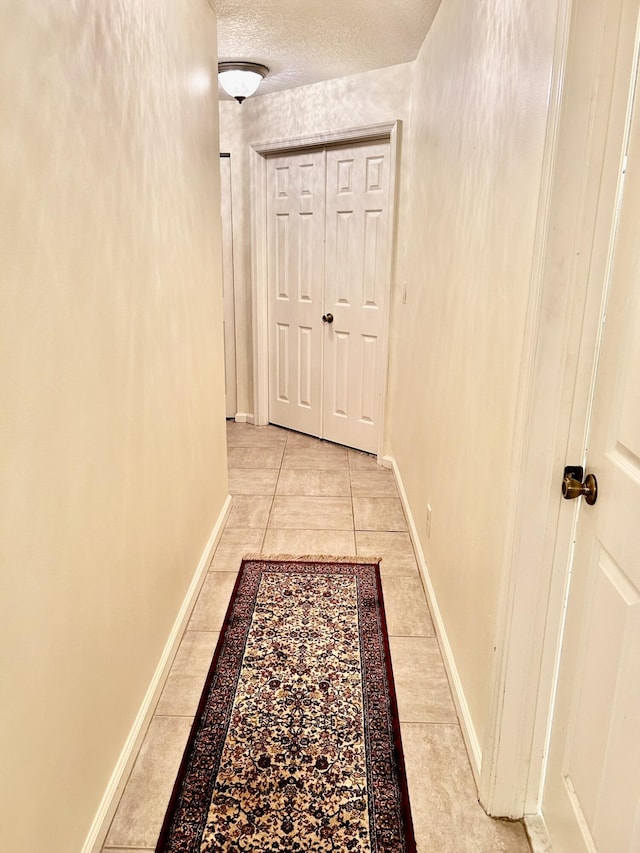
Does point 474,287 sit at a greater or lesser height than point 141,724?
greater

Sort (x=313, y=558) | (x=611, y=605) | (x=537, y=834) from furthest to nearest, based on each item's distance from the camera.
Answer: (x=313, y=558)
(x=537, y=834)
(x=611, y=605)

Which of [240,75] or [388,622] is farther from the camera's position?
[240,75]

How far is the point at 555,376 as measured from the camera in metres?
1.30

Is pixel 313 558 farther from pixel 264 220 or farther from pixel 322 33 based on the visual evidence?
pixel 264 220

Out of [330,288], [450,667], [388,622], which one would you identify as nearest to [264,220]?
[330,288]

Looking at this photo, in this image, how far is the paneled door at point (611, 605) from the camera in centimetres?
109

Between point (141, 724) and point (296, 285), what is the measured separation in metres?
3.45

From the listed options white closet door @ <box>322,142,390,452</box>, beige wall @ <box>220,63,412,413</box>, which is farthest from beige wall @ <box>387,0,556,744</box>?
white closet door @ <box>322,142,390,452</box>

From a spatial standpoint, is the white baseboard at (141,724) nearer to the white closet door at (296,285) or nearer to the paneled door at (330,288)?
the paneled door at (330,288)

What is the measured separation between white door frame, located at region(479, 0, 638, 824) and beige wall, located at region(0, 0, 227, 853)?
0.96 m

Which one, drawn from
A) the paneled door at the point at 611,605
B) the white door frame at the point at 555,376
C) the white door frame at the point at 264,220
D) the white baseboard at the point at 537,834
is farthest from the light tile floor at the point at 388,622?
the white door frame at the point at 264,220

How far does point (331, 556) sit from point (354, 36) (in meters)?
2.65

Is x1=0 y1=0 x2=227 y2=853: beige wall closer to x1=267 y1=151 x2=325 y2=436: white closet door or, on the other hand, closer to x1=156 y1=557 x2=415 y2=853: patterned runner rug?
x1=156 y1=557 x2=415 y2=853: patterned runner rug

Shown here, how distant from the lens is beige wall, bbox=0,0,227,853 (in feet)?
3.48
